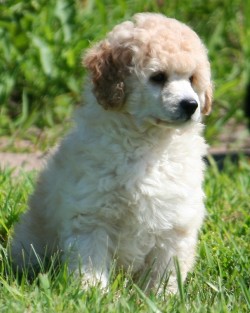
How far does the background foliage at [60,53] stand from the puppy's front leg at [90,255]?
3649 millimetres

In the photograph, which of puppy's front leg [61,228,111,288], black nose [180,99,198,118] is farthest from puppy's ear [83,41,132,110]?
puppy's front leg [61,228,111,288]

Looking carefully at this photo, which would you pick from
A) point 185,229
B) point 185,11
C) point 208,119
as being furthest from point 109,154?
point 185,11

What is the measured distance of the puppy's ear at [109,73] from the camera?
192 inches

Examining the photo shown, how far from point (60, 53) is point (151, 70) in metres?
4.11

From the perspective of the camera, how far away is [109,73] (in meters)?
4.93

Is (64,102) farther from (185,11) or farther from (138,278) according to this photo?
(138,278)

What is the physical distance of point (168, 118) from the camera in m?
4.86

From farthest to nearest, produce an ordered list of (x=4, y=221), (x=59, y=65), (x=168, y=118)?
(x=59, y=65) → (x=4, y=221) → (x=168, y=118)

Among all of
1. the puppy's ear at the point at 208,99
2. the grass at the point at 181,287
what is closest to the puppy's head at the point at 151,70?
the puppy's ear at the point at 208,99

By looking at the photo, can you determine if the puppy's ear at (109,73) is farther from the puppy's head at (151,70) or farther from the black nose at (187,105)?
the black nose at (187,105)

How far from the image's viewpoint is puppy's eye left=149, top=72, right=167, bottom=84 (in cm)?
487

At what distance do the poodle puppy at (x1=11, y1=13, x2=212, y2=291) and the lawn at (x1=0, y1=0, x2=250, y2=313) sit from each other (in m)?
0.19

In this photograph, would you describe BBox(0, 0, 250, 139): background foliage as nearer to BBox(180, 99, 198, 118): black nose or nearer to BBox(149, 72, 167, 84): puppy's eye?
BBox(149, 72, 167, 84): puppy's eye

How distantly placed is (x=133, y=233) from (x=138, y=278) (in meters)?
0.38
